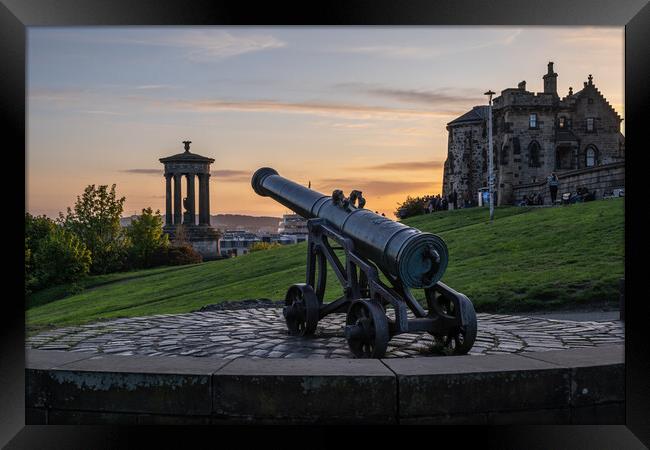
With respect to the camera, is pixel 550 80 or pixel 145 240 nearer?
pixel 145 240

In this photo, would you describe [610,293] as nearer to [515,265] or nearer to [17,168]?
[515,265]

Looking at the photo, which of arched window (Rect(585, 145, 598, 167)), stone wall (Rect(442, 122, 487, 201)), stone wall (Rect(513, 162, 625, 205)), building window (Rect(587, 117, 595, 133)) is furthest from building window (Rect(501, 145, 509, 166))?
stone wall (Rect(513, 162, 625, 205))

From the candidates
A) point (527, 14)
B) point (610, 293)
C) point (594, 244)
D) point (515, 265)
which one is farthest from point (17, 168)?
point (594, 244)

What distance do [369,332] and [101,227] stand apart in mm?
44742

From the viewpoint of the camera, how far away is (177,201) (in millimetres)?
57469

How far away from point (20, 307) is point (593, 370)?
4266mm

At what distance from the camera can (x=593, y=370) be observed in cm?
521

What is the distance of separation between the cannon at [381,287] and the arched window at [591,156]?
54.1 m

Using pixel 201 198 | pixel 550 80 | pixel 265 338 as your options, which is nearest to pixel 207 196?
pixel 201 198

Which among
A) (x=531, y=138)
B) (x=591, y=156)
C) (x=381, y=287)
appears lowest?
(x=381, y=287)

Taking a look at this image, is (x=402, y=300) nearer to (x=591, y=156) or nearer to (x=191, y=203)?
(x=191, y=203)

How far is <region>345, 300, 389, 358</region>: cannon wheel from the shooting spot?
6266mm

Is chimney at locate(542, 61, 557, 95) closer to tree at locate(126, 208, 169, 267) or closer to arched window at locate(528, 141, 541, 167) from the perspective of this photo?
arched window at locate(528, 141, 541, 167)

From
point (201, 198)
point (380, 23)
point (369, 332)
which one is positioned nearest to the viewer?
point (380, 23)
